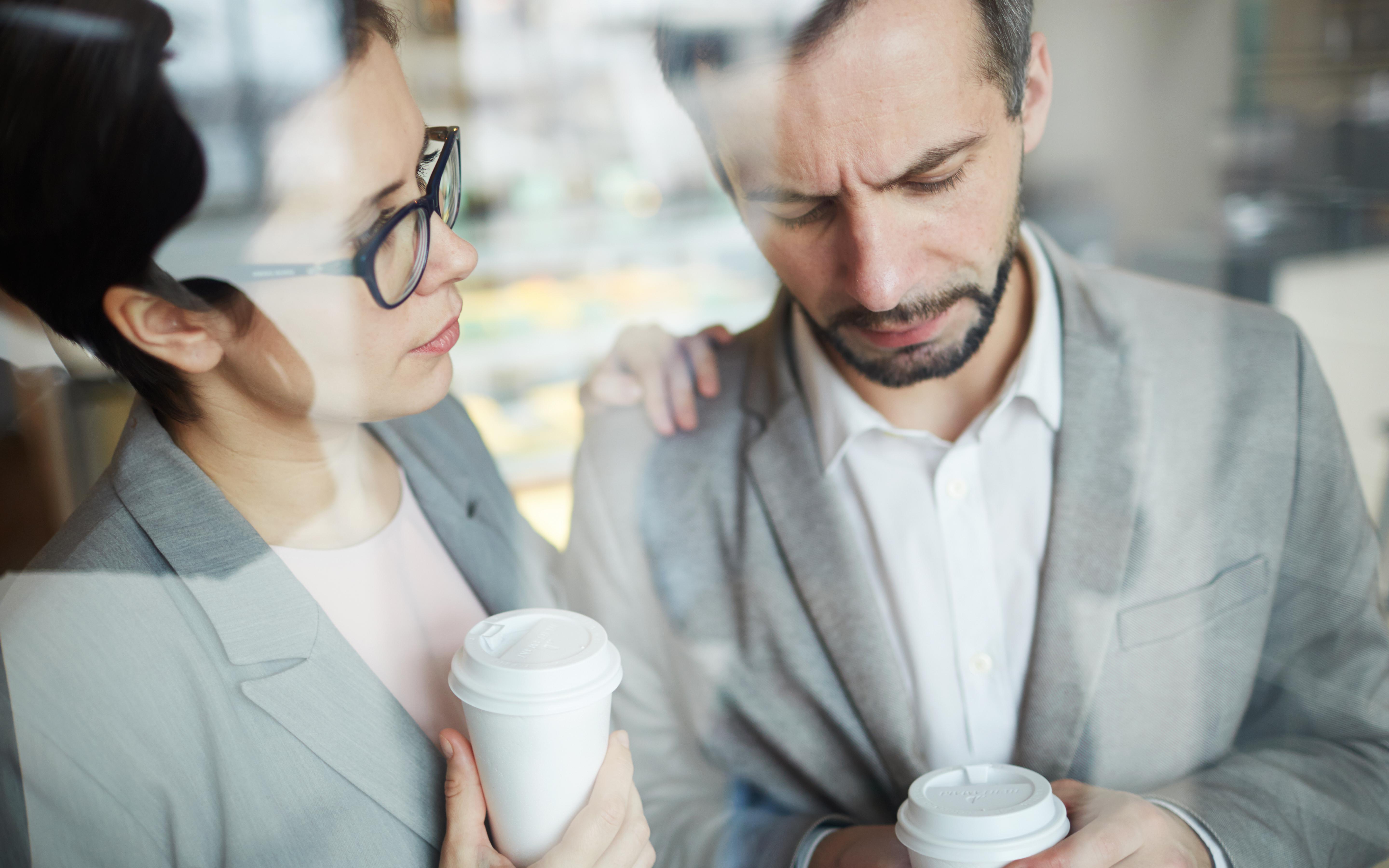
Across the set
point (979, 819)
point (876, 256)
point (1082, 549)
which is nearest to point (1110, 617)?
point (1082, 549)

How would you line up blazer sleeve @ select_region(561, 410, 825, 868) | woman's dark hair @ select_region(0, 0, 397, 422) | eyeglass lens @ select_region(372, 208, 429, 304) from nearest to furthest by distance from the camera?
woman's dark hair @ select_region(0, 0, 397, 422) → eyeglass lens @ select_region(372, 208, 429, 304) → blazer sleeve @ select_region(561, 410, 825, 868)

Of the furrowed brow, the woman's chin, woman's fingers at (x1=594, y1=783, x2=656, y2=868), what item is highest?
the furrowed brow

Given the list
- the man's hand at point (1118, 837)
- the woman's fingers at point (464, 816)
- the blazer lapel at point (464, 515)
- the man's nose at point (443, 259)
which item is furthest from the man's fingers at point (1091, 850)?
the man's nose at point (443, 259)

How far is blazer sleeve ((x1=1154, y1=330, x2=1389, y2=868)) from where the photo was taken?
77 cm

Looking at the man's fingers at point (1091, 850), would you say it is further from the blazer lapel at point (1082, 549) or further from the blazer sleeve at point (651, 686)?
the blazer sleeve at point (651, 686)

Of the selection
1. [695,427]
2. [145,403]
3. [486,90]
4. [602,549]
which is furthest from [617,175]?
[145,403]

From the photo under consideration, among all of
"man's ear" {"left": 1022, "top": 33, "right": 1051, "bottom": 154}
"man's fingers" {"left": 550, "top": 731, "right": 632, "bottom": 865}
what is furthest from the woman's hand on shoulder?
"man's ear" {"left": 1022, "top": 33, "right": 1051, "bottom": 154}

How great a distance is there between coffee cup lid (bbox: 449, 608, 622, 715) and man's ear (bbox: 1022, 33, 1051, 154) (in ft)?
1.95

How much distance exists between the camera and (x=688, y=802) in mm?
860

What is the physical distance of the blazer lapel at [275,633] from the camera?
60 centimetres

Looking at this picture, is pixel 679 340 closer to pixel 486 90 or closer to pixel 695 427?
pixel 695 427

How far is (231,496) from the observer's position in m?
0.62

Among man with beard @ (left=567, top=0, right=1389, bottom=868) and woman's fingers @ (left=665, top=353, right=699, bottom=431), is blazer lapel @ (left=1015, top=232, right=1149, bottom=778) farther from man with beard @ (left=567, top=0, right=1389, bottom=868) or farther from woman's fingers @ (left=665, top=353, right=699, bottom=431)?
woman's fingers @ (left=665, top=353, right=699, bottom=431)

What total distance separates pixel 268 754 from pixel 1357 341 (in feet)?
3.17
